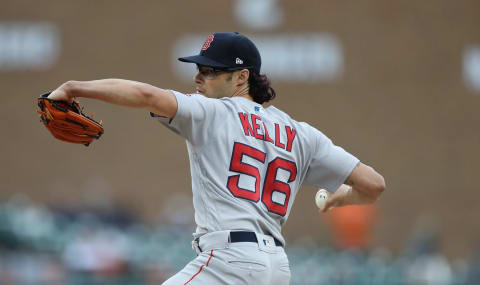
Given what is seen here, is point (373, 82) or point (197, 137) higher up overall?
point (197, 137)

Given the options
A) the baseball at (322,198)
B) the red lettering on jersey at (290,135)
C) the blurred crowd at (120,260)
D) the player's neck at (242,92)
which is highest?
the player's neck at (242,92)

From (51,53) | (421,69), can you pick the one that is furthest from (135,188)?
(421,69)

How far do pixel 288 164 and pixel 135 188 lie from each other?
682 inches

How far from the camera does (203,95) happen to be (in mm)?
4332

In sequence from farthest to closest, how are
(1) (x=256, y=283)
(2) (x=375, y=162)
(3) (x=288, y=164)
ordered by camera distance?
(2) (x=375, y=162)
(3) (x=288, y=164)
(1) (x=256, y=283)

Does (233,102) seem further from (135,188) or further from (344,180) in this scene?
(135,188)

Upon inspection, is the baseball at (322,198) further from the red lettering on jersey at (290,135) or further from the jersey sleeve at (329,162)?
the red lettering on jersey at (290,135)

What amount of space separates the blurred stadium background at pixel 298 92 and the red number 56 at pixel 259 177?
52.0 ft

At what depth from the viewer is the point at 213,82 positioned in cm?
439

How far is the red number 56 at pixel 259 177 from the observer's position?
4.07 meters

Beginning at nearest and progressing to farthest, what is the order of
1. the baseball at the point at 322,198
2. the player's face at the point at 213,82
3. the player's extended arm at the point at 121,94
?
the player's extended arm at the point at 121,94
the player's face at the point at 213,82
the baseball at the point at 322,198

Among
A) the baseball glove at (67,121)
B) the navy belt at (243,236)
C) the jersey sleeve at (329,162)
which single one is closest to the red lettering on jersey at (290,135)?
the jersey sleeve at (329,162)

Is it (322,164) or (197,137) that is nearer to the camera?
(197,137)

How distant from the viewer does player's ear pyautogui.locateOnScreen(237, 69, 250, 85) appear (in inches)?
173
